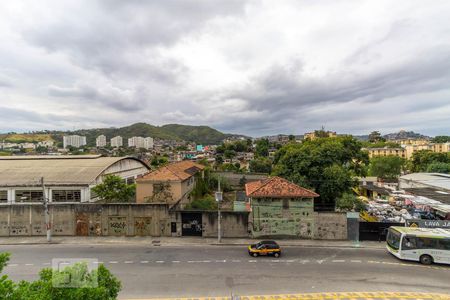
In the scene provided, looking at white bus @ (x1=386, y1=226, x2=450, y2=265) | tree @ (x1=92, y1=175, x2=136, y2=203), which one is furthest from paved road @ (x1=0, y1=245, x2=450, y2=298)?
tree @ (x1=92, y1=175, x2=136, y2=203)

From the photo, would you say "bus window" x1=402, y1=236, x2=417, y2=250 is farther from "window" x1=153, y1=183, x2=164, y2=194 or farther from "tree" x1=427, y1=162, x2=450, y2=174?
"tree" x1=427, y1=162, x2=450, y2=174

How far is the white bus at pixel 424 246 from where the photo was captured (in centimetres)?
1856

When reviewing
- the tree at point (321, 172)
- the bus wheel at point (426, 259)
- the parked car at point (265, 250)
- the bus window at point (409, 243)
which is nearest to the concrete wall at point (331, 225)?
the bus window at point (409, 243)

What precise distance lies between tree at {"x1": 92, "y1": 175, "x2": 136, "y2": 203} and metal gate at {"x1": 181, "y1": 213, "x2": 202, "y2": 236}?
10.2 meters

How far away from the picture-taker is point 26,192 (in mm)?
32438

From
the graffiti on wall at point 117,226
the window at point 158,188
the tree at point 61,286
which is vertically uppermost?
the tree at point 61,286

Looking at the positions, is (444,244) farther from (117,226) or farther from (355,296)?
(117,226)

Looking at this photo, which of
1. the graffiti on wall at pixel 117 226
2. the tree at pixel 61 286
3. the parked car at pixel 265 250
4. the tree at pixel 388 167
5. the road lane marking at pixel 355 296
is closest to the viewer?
the tree at pixel 61 286

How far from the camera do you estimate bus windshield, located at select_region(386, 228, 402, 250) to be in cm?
1958

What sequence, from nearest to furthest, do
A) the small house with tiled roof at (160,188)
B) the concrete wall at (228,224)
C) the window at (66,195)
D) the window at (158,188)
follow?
the concrete wall at (228,224) < the small house with tiled roof at (160,188) < the window at (158,188) < the window at (66,195)

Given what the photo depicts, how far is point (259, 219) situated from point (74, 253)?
16.4 metres

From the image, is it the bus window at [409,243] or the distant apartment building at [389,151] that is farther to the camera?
the distant apartment building at [389,151]

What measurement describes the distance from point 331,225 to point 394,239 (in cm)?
538

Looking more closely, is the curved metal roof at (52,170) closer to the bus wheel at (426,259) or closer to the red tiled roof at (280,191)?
the red tiled roof at (280,191)
